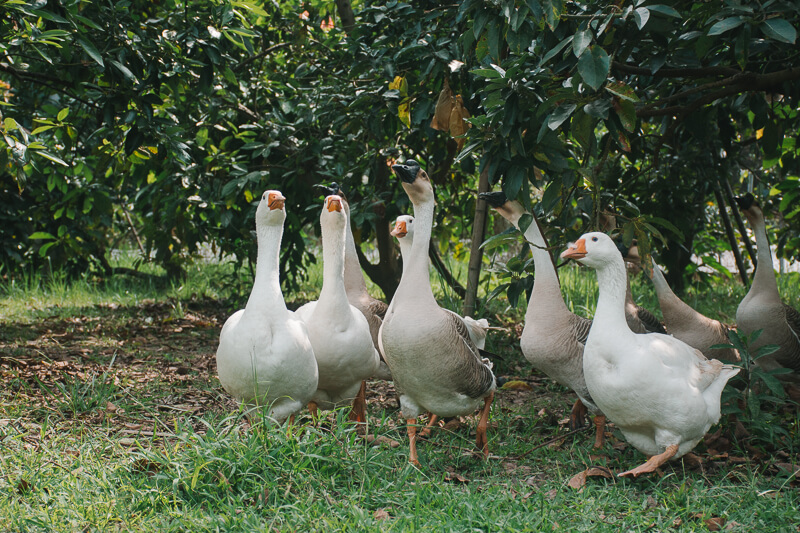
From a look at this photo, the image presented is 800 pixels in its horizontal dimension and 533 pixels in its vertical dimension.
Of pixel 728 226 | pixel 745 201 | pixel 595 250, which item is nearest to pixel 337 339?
pixel 595 250

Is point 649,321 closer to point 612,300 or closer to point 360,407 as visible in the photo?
point 612,300

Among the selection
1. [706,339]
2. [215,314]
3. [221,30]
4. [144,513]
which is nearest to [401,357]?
[144,513]

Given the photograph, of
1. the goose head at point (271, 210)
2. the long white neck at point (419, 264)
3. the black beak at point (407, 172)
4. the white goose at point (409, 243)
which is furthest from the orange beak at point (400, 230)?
the goose head at point (271, 210)

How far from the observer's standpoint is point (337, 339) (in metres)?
4.11

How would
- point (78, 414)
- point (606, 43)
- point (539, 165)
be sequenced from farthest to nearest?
1. point (78, 414)
2. point (539, 165)
3. point (606, 43)

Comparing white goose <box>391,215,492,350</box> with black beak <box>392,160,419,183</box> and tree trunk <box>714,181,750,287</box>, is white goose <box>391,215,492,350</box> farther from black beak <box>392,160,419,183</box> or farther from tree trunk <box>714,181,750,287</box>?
tree trunk <box>714,181,750,287</box>

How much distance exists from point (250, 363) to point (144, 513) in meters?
0.93

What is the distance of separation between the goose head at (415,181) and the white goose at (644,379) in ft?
3.00

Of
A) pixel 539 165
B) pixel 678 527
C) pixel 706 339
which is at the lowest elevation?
pixel 678 527

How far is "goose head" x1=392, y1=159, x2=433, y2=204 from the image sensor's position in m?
3.95

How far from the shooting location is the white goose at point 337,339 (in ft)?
13.5

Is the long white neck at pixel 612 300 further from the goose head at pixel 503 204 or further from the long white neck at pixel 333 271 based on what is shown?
the long white neck at pixel 333 271

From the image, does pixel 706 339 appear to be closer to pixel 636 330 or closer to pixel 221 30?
pixel 636 330

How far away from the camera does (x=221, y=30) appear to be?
15.5ft
